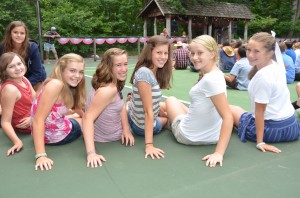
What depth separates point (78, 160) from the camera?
266cm

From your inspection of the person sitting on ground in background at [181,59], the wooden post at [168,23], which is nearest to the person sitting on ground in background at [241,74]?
the person sitting on ground in background at [181,59]

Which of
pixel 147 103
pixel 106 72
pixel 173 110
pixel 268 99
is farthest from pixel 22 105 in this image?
pixel 268 99

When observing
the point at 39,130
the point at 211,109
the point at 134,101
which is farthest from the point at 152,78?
the point at 39,130

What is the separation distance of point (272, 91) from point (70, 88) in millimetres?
1999

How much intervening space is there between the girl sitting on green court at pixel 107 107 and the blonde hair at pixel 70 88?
0.64 ft

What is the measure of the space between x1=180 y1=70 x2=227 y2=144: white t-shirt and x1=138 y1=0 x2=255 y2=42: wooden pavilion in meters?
16.3

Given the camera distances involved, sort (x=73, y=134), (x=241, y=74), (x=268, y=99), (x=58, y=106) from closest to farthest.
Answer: (x=268, y=99), (x=58, y=106), (x=73, y=134), (x=241, y=74)

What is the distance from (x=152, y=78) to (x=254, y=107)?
1.06 m

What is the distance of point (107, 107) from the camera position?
287cm

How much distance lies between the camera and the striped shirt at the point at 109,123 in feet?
9.45

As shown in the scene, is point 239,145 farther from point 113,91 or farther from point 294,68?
point 294,68

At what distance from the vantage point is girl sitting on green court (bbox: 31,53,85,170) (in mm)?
2475

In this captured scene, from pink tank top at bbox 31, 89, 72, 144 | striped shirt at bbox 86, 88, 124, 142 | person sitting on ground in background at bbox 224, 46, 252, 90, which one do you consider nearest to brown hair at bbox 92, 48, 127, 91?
striped shirt at bbox 86, 88, 124, 142

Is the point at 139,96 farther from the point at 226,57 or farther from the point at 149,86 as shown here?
the point at 226,57
